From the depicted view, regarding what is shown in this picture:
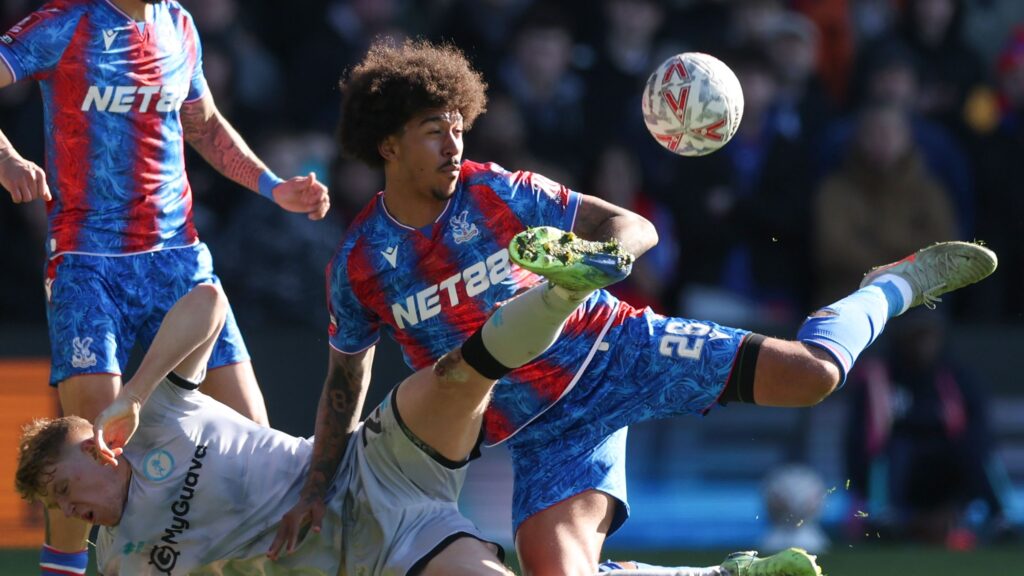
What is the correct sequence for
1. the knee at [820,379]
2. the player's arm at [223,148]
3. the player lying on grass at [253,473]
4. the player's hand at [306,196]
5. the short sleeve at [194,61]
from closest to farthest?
the player lying on grass at [253,473], the knee at [820,379], the player's hand at [306,196], the short sleeve at [194,61], the player's arm at [223,148]

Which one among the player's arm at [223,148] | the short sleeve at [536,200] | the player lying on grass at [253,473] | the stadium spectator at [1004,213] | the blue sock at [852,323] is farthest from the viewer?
the stadium spectator at [1004,213]

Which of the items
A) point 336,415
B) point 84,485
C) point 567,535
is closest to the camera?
point 84,485

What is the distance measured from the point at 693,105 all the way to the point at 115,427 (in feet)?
8.77

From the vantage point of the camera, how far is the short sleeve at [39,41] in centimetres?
623

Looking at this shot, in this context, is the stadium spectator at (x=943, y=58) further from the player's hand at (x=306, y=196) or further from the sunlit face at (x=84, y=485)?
the sunlit face at (x=84, y=485)

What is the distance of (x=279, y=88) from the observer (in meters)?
11.9

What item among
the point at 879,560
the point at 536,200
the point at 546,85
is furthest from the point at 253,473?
the point at 546,85

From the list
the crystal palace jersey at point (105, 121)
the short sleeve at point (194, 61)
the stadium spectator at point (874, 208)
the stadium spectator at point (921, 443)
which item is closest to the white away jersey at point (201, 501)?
the crystal palace jersey at point (105, 121)

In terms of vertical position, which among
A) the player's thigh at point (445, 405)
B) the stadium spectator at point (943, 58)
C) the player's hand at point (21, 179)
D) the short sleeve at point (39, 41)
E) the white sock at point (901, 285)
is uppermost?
the stadium spectator at point (943, 58)

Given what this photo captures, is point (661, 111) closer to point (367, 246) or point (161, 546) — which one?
point (367, 246)

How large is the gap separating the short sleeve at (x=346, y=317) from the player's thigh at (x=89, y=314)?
2.77 feet

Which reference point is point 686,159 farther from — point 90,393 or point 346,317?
point 90,393

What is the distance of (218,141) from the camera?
6.97 meters

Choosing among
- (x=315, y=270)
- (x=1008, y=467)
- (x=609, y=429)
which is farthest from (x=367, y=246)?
(x=1008, y=467)
